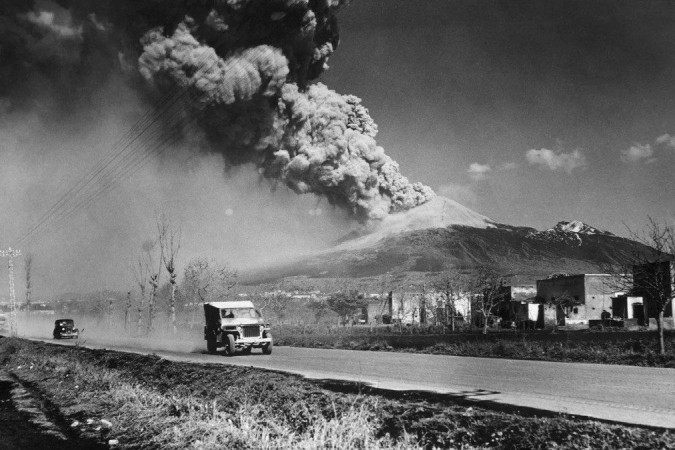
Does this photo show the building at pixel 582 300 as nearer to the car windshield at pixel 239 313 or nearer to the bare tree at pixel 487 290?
the bare tree at pixel 487 290

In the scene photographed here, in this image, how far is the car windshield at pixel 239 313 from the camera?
3071 cm

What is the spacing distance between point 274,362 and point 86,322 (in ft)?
347

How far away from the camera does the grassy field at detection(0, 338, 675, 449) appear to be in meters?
8.01

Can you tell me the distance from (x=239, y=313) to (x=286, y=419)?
21.1 metres

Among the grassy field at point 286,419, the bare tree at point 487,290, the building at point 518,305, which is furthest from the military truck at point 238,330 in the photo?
the building at point 518,305

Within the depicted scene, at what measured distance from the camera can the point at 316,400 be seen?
1169 centimetres

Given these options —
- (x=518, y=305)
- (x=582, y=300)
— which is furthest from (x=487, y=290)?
(x=582, y=300)

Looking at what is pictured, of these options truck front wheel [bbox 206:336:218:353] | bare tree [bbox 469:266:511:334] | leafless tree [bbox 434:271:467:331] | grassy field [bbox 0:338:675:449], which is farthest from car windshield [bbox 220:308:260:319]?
bare tree [bbox 469:266:511:334]

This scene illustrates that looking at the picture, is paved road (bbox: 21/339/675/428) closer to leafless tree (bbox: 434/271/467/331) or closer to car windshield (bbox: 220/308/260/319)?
car windshield (bbox: 220/308/260/319)

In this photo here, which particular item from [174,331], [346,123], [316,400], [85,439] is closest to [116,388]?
[85,439]

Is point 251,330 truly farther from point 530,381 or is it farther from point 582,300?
point 582,300

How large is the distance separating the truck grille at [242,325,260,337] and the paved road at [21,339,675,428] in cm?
463

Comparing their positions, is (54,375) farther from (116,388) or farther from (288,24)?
(288,24)

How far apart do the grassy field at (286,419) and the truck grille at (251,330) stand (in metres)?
12.1
